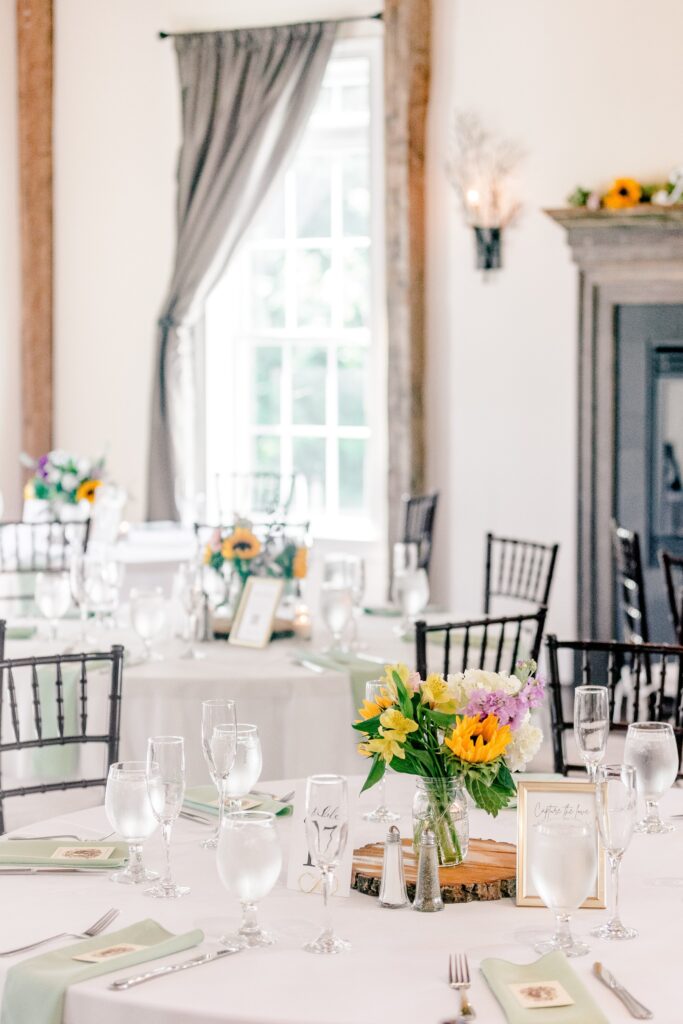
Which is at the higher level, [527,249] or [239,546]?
[527,249]

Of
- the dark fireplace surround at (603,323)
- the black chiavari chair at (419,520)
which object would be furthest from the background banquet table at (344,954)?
the dark fireplace surround at (603,323)

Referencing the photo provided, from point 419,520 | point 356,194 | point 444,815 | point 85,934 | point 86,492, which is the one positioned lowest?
point 85,934

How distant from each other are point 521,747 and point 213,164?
627cm

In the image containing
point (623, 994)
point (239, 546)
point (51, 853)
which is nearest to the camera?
point (623, 994)

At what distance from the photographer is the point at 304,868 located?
83.0 inches

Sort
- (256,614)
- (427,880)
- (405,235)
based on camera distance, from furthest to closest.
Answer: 1. (405,235)
2. (256,614)
3. (427,880)

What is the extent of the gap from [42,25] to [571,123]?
125 inches

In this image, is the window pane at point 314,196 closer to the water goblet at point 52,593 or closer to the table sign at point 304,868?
the water goblet at point 52,593

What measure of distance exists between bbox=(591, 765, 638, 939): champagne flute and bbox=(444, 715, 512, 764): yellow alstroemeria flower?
0.17 meters

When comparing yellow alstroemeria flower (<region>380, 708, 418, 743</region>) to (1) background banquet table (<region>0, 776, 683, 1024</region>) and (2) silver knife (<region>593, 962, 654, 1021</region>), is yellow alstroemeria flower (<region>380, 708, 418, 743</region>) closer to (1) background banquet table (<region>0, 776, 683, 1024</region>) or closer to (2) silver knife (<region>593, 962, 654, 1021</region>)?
(1) background banquet table (<region>0, 776, 683, 1024</region>)

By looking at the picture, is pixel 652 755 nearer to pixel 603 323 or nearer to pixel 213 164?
pixel 603 323

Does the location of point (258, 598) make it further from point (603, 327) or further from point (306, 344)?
point (306, 344)

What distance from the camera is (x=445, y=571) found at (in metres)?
7.45

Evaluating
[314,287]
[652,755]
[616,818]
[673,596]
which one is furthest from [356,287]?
[616,818]
